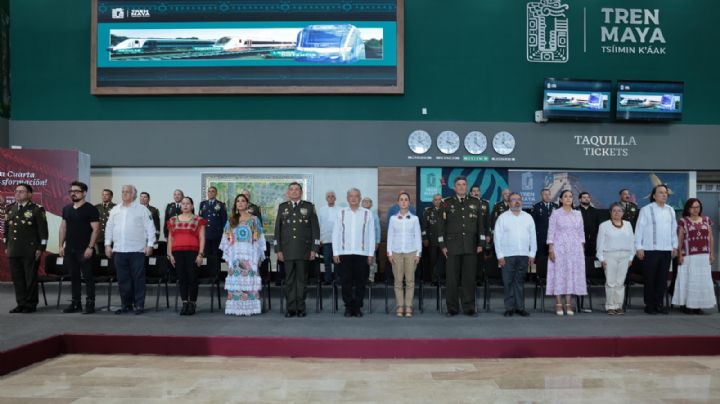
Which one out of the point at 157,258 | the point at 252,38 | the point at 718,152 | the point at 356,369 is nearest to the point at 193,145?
the point at 252,38

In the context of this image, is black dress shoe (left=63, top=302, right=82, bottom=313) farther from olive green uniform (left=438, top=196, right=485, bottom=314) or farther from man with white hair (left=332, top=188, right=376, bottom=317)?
olive green uniform (left=438, top=196, right=485, bottom=314)

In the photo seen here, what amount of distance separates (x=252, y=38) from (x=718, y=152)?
918cm

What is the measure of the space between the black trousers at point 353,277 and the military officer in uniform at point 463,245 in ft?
3.55

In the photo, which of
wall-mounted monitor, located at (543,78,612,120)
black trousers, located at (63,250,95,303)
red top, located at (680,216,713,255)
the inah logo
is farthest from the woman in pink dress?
the inah logo

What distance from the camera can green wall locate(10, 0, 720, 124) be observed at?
9.99 meters

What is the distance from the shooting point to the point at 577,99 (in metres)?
9.75

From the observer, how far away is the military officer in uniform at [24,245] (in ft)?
22.2

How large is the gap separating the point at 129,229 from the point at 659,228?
680cm

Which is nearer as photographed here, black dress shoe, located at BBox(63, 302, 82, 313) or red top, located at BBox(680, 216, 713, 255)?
black dress shoe, located at BBox(63, 302, 82, 313)

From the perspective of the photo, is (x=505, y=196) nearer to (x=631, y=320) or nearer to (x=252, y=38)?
(x=631, y=320)

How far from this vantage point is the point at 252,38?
983cm

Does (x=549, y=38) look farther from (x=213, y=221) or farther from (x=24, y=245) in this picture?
(x=24, y=245)

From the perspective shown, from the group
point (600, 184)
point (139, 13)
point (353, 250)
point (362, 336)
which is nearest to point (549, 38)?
point (600, 184)

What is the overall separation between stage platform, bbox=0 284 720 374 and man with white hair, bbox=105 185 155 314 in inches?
14.9
